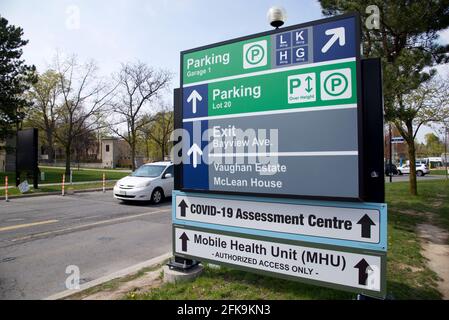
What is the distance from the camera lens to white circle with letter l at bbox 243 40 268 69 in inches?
147

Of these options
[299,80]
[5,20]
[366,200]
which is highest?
[5,20]

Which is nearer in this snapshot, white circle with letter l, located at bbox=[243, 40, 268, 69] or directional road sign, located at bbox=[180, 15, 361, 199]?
directional road sign, located at bbox=[180, 15, 361, 199]

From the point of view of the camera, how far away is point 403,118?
9.80 meters

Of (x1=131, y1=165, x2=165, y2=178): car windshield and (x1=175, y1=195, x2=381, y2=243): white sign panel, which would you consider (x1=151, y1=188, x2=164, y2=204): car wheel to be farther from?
(x1=175, y1=195, x2=381, y2=243): white sign panel

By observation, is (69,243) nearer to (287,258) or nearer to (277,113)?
(287,258)

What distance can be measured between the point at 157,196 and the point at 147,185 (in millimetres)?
713

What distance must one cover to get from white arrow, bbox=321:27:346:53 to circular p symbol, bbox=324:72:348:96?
0.29 meters

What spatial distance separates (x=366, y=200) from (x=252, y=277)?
6.39ft

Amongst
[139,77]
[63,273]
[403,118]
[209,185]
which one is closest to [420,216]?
[403,118]

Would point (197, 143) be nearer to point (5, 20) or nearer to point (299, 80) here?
point (299, 80)

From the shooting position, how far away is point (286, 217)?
11.7 feet

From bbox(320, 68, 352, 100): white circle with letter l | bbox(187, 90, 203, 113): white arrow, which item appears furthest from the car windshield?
bbox(320, 68, 352, 100): white circle with letter l

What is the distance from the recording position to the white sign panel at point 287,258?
10.4 ft
